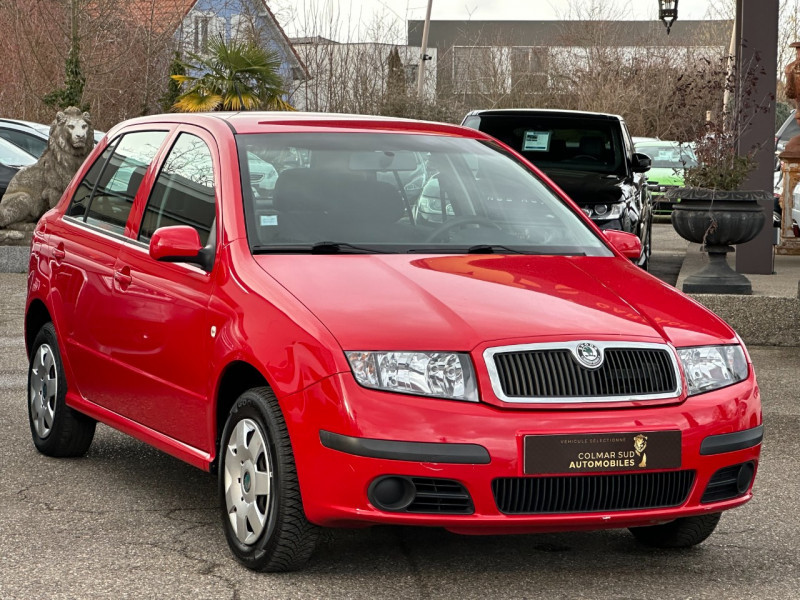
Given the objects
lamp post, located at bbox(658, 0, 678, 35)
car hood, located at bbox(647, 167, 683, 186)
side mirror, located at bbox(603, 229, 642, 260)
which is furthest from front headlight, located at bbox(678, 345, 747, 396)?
car hood, located at bbox(647, 167, 683, 186)

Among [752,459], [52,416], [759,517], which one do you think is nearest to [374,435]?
[752,459]

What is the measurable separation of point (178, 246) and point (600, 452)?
5.76 feet

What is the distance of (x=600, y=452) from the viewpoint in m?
4.29

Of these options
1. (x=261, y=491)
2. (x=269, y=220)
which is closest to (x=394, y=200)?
(x=269, y=220)

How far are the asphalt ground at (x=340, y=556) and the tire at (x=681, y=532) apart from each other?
0.16ft

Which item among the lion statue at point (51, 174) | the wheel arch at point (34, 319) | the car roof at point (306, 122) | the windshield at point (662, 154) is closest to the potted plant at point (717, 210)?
the car roof at point (306, 122)

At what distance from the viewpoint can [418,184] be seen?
18.6 ft

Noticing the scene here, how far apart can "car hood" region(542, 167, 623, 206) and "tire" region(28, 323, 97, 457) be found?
6.90 metres

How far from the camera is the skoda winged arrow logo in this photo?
4.36 meters

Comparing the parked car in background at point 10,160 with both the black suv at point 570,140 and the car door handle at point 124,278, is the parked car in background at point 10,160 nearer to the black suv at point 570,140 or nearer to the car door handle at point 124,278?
the black suv at point 570,140

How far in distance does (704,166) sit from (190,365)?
6.76 meters

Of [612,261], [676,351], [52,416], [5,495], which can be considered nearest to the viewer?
[676,351]

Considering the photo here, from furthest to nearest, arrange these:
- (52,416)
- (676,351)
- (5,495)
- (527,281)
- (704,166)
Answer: (704,166) → (52,416) → (5,495) → (527,281) → (676,351)

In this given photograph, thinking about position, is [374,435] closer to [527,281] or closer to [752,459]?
[527,281]
